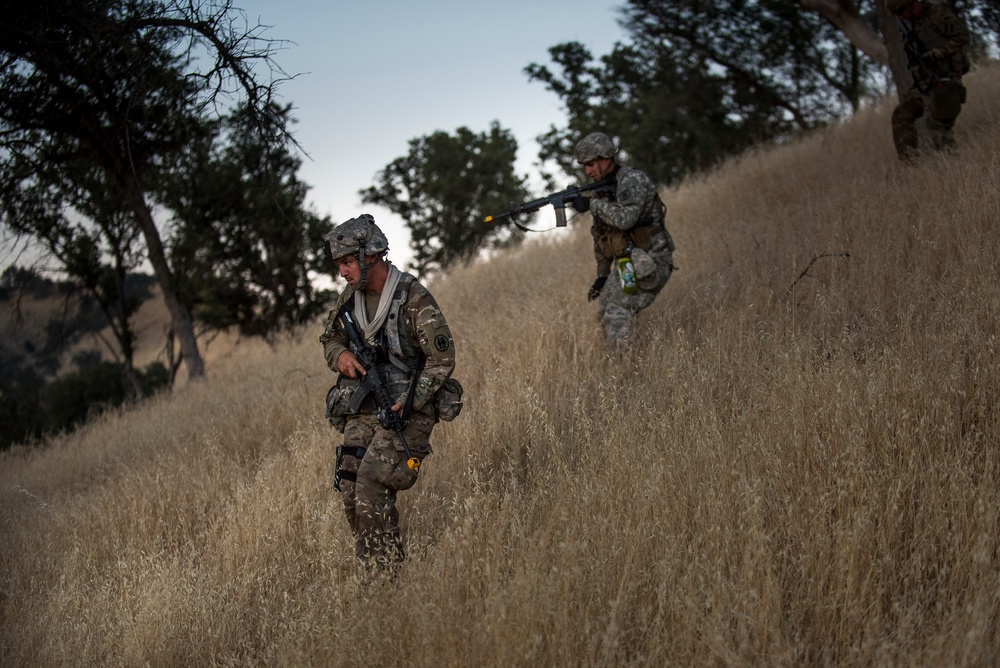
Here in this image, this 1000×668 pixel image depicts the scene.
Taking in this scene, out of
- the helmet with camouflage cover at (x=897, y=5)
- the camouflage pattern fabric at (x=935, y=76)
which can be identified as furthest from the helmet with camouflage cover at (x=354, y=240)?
the helmet with camouflage cover at (x=897, y=5)

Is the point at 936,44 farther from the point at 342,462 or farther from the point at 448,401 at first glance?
the point at 342,462

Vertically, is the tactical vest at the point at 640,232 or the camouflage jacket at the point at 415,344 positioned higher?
the tactical vest at the point at 640,232

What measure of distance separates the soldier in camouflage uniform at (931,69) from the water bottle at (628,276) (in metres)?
4.18

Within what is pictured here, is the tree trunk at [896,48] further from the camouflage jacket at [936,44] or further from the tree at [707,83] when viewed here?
the tree at [707,83]

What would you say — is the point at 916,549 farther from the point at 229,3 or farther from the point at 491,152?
Result: the point at 491,152

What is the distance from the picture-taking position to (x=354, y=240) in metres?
4.13

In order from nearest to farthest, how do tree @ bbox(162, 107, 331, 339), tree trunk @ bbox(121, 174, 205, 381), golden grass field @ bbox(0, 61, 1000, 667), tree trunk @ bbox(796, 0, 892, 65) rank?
golden grass field @ bbox(0, 61, 1000, 667), tree trunk @ bbox(796, 0, 892, 65), tree trunk @ bbox(121, 174, 205, 381), tree @ bbox(162, 107, 331, 339)

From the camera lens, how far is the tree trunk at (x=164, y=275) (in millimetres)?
12945

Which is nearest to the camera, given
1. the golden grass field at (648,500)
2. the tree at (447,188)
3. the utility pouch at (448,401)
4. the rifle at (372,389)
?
the golden grass field at (648,500)

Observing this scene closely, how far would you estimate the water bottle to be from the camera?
6.13m

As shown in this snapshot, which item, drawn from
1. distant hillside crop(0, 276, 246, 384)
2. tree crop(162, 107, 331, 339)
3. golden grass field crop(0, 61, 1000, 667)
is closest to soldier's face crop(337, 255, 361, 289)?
golden grass field crop(0, 61, 1000, 667)

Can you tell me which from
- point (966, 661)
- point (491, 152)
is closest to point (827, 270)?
point (966, 661)

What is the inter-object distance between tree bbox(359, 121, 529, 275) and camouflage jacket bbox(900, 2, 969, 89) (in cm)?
2096

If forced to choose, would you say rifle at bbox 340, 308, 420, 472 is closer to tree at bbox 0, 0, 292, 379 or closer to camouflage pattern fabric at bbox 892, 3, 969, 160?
tree at bbox 0, 0, 292, 379
